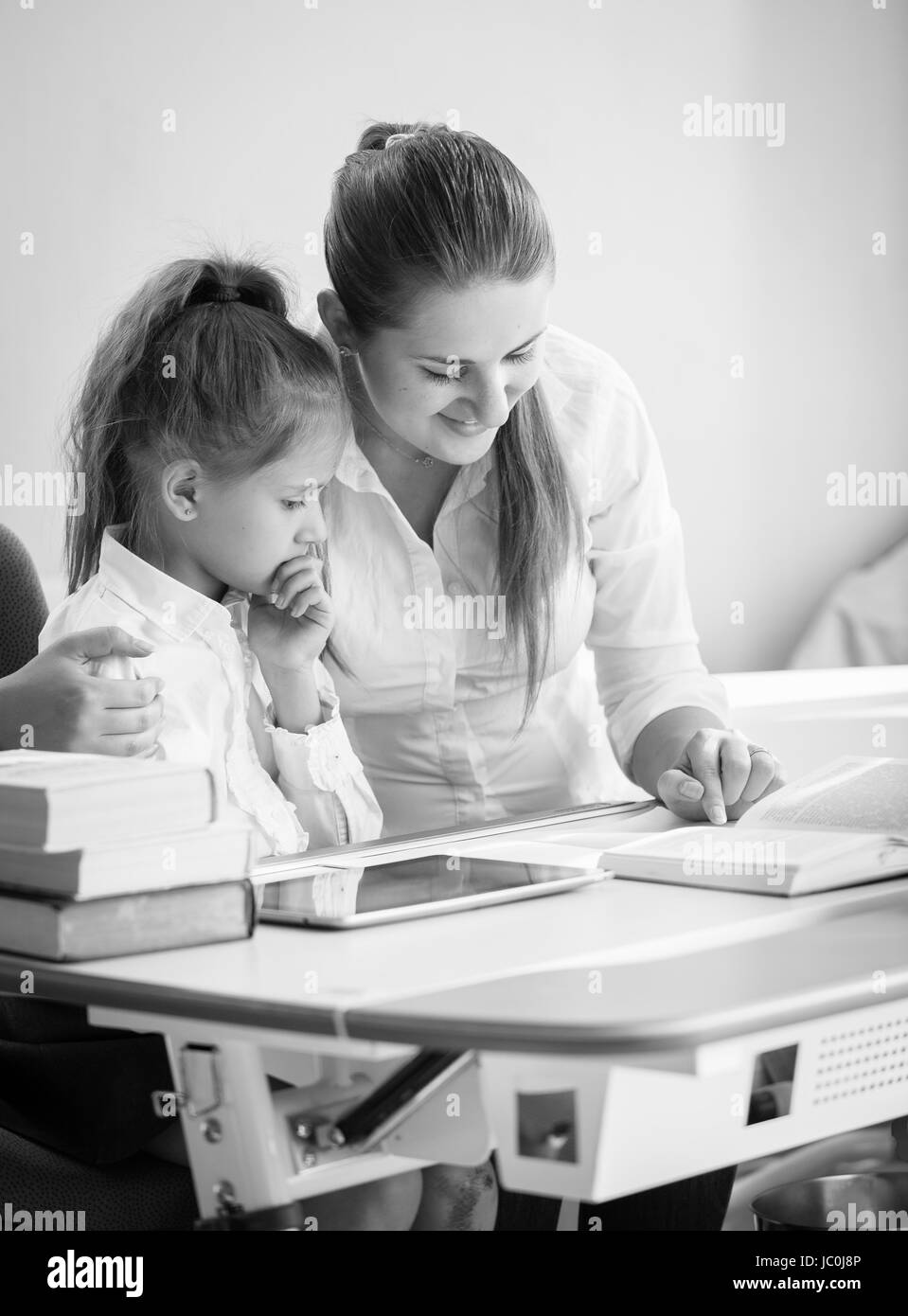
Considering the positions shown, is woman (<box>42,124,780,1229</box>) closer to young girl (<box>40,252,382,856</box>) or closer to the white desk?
young girl (<box>40,252,382,856</box>)

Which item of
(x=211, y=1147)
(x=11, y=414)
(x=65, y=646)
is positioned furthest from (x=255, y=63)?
(x=211, y=1147)

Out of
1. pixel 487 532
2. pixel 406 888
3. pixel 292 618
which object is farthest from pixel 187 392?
pixel 406 888

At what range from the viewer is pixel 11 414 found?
238cm

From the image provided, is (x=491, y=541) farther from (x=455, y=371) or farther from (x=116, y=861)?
(x=116, y=861)

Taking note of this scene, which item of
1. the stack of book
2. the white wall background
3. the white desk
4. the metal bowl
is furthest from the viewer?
the white wall background

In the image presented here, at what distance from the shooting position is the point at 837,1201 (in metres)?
1.51

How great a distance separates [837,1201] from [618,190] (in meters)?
1.94

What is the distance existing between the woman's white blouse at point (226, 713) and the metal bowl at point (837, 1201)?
1.80 ft

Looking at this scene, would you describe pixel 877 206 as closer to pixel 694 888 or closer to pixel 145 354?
pixel 145 354

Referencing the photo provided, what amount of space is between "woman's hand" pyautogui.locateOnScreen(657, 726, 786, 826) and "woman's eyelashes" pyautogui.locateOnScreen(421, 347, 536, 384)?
1.25 ft

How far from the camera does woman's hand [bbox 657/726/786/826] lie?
1359 millimetres

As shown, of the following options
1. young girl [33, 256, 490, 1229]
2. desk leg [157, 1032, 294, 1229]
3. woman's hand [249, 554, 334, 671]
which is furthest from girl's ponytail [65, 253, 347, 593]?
desk leg [157, 1032, 294, 1229]

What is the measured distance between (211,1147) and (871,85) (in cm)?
278

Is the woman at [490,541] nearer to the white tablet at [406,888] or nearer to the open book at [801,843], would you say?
the open book at [801,843]
